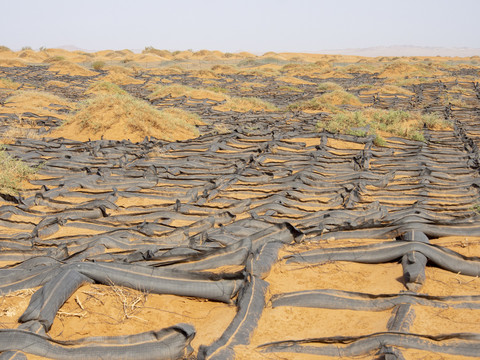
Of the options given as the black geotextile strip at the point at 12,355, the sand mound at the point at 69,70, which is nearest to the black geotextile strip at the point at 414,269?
the black geotextile strip at the point at 12,355

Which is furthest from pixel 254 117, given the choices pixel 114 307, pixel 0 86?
pixel 0 86

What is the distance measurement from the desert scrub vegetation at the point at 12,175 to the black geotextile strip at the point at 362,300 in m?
5.07

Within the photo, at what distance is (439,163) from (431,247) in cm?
546

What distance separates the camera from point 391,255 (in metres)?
3.19

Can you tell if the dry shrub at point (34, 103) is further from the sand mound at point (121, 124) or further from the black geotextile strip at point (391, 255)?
the black geotextile strip at point (391, 255)

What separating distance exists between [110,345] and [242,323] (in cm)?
76

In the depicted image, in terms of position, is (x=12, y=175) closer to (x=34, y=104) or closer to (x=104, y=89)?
(x=34, y=104)

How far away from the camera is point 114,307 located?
9.02ft

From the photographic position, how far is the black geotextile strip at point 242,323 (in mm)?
2193

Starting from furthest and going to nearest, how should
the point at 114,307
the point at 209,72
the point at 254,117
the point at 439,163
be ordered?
1. the point at 209,72
2. the point at 254,117
3. the point at 439,163
4. the point at 114,307

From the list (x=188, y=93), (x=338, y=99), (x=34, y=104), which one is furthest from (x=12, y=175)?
(x=338, y=99)

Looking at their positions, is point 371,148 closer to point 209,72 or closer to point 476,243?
point 476,243

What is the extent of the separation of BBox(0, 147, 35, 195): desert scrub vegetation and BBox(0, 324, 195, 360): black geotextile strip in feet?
14.8

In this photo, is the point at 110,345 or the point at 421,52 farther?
the point at 421,52
